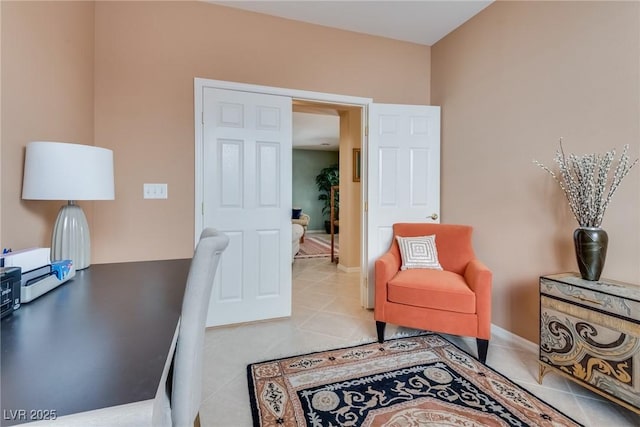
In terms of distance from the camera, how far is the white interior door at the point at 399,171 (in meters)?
2.90

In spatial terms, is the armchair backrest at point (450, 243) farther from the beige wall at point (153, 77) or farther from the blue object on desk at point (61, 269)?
the blue object on desk at point (61, 269)

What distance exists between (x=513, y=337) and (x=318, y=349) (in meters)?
1.50

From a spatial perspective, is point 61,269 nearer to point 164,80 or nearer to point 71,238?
point 71,238

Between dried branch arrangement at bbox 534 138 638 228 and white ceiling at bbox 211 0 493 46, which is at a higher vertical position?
white ceiling at bbox 211 0 493 46

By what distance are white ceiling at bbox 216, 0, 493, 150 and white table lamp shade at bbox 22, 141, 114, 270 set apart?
1.90 m

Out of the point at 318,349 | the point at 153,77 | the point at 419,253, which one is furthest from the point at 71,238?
the point at 419,253

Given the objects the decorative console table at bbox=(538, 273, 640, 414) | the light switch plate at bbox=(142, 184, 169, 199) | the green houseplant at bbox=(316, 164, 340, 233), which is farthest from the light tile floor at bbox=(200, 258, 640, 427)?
the green houseplant at bbox=(316, 164, 340, 233)

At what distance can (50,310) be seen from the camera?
35.5 inches

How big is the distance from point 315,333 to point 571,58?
2.62 m

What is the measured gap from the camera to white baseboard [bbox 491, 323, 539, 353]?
2.18 meters

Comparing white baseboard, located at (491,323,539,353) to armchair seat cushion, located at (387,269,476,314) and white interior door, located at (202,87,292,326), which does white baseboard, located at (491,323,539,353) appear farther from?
white interior door, located at (202,87,292,326)

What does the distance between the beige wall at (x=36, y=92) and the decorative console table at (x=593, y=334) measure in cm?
267

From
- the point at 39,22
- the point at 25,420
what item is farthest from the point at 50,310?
the point at 39,22

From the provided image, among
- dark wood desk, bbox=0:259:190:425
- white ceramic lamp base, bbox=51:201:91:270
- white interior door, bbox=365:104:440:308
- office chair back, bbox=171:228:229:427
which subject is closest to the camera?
dark wood desk, bbox=0:259:190:425
